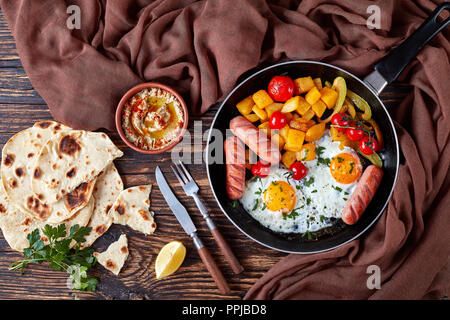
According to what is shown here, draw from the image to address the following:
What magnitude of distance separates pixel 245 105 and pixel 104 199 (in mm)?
1594

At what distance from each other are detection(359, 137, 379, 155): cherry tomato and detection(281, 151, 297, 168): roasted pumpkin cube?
58 centimetres

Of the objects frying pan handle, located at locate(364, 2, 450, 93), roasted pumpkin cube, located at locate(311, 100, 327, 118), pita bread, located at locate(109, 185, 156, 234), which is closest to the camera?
frying pan handle, located at locate(364, 2, 450, 93)

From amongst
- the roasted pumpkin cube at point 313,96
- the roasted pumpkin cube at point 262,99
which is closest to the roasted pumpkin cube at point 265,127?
the roasted pumpkin cube at point 262,99

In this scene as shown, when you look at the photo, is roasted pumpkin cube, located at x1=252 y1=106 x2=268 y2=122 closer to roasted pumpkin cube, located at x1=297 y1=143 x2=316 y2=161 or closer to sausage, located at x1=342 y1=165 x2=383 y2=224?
roasted pumpkin cube, located at x1=297 y1=143 x2=316 y2=161

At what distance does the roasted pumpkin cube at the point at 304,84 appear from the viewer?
3211 mm

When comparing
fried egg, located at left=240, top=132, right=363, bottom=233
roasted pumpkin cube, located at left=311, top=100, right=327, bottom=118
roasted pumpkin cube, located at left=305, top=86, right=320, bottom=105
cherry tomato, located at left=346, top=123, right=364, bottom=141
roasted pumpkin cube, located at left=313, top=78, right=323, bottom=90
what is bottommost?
fried egg, located at left=240, top=132, right=363, bottom=233

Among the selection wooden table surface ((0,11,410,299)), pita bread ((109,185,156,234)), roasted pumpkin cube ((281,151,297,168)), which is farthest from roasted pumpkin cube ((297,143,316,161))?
pita bread ((109,185,156,234))

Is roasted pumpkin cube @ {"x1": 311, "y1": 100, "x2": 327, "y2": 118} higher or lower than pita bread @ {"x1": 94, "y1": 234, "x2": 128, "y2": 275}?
higher

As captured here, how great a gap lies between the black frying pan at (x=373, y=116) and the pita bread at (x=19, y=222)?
49.8 inches

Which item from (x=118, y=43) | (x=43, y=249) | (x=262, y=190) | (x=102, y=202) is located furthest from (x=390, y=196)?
(x=43, y=249)

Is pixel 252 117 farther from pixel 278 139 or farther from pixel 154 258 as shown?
pixel 154 258

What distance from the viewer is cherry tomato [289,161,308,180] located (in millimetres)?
3084

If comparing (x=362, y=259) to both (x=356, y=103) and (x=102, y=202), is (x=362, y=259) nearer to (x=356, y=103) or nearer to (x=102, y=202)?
(x=356, y=103)

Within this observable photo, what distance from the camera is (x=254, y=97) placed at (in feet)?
10.7
